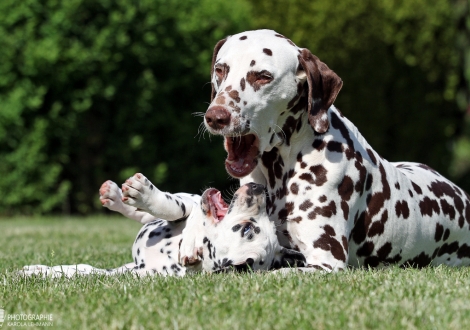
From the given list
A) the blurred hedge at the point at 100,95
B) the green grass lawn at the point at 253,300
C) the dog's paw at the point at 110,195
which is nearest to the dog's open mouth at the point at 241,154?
the green grass lawn at the point at 253,300

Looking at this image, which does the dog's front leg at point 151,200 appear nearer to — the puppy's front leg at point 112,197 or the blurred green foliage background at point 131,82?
the puppy's front leg at point 112,197

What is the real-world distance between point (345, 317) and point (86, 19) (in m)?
10.6

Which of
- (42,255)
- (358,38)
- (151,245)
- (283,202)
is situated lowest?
(42,255)

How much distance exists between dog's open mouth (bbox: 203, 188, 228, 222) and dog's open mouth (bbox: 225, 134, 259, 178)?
256 mm

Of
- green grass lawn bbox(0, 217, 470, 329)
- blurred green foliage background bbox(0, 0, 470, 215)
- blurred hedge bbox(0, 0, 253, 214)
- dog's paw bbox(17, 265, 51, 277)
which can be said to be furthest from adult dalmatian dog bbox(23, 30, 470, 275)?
blurred hedge bbox(0, 0, 253, 214)

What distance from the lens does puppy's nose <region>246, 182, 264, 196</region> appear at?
5266 millimetres

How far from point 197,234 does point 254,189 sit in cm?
51

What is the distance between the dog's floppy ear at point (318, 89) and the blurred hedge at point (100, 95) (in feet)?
26.7

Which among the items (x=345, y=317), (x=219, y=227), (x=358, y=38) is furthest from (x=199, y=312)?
(x=358, y=38)

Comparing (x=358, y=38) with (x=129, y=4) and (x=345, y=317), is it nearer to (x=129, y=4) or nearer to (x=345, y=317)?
(x=129, y=4)

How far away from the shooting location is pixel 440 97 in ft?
59.3

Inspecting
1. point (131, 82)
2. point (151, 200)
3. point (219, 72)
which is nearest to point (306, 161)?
point (219, 72)

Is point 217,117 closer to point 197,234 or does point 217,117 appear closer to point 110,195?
point 197,234

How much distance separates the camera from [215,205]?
5.50 m
